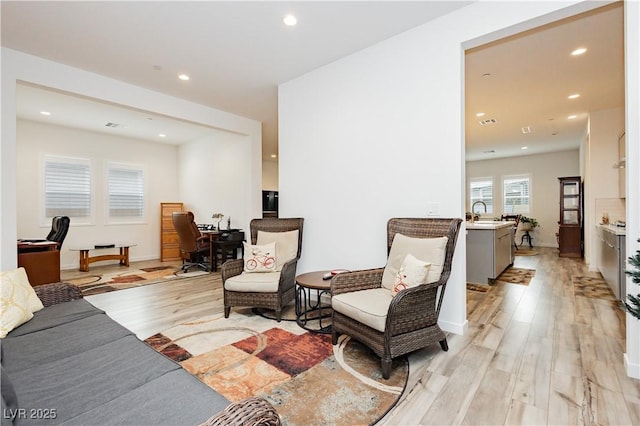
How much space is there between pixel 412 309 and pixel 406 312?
63 millimetres

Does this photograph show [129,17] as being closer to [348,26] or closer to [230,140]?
[348,26]

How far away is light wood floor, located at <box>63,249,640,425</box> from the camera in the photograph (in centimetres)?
166

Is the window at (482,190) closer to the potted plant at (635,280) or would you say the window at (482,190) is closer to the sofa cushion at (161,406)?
the potted plant at (635,280)

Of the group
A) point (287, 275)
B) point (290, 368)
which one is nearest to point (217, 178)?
point (287, 275)

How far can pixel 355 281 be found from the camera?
2.54 meters

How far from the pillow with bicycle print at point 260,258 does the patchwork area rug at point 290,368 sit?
0.62 m

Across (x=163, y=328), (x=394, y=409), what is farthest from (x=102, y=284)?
(x=394, y=409)

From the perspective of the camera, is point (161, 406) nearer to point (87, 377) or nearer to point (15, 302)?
point (87, 377)

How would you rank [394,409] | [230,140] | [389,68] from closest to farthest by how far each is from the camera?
[394,409]
[389,68]
[230,140]

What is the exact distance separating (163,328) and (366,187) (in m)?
2.49

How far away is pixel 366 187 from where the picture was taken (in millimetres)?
3273

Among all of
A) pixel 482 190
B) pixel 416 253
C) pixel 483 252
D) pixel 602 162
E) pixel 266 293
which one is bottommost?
pixel 266 293

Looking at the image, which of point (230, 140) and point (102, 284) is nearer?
point (102, 284)

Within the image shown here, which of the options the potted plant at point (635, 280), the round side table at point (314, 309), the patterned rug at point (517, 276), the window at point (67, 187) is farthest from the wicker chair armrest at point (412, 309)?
the window at point (67, 187)
